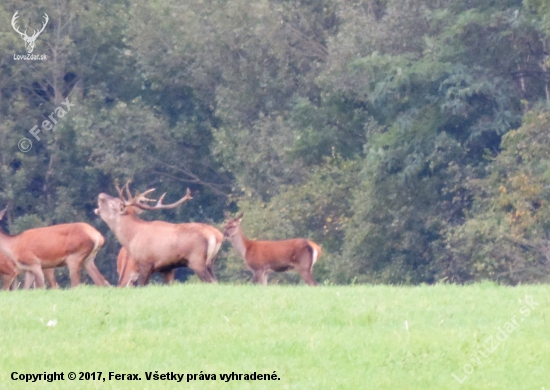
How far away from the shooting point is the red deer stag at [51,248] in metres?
13.8

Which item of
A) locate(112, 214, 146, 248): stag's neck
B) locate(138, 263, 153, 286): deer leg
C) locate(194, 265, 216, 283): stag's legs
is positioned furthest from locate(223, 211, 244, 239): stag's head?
locate(138, 263, 153, 286): deer leg

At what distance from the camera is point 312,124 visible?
25844 millimetres

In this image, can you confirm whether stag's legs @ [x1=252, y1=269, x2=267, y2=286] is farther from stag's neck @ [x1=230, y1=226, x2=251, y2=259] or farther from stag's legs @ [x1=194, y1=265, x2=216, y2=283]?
stag's legs @ [x1=194, y1=265, x2=216, y2=283]

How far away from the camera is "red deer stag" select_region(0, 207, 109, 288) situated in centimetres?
1377

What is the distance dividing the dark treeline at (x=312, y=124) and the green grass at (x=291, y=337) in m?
10.2

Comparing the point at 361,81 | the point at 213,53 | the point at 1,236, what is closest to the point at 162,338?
the point at 1,236

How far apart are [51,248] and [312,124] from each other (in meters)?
13.0

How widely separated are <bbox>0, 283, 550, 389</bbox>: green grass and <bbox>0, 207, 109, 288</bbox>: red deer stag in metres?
2.94

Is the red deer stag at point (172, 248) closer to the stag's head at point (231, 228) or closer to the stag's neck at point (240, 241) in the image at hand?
the stag's neck at point (240, 241)

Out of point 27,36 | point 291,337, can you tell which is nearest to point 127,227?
point 291,337

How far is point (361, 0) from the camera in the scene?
82.7 feet

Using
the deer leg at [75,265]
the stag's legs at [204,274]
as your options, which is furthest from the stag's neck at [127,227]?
the stag's legs at [204,274]

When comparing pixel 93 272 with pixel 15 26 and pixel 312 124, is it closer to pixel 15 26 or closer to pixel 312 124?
pixel 312 124

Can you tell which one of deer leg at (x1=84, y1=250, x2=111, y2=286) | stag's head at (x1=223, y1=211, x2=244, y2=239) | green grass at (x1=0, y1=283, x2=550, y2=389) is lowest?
stag's head at (x1=223, y1=211, x2=244, y2=239)
